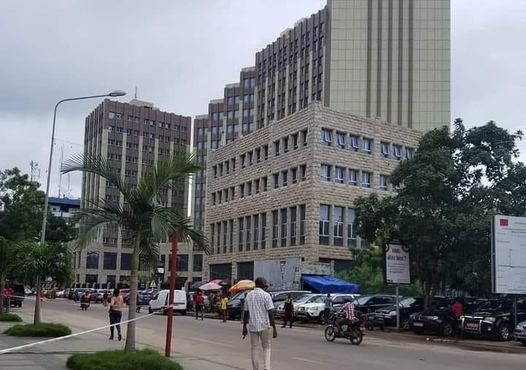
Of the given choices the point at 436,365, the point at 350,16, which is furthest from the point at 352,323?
the point at 350,16

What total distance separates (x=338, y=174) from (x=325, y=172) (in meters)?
1.63

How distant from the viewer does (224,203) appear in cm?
6975

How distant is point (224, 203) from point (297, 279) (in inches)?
731

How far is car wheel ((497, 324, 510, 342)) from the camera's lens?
28.0m

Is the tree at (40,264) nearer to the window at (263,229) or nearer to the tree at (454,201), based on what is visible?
the tree at (454,201)

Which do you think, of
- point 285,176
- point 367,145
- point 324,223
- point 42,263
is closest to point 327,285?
point 324,223

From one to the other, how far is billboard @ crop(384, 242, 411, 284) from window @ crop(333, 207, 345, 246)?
2246 cm

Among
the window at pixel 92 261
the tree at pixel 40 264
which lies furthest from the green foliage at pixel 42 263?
the window at pixel 92 261

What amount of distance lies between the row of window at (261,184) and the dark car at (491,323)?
27.9 m

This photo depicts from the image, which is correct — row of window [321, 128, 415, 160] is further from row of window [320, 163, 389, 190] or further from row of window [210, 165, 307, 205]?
row of window [210, 165, 307, 205]

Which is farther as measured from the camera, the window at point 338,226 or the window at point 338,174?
the window at point 338,226

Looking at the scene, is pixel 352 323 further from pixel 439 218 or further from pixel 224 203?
pixel 224 203

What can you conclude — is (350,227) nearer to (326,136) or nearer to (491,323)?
(326,136)

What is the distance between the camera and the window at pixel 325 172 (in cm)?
5534
